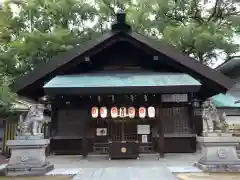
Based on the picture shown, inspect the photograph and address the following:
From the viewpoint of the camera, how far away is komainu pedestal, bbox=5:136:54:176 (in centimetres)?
792

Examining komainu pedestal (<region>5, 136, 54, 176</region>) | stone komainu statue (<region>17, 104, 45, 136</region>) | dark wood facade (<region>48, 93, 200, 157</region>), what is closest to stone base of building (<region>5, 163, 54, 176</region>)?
komainu pedestal (<region>5, 136, 54, 176</region>)

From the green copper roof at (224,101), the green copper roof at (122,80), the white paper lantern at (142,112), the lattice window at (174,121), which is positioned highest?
the green copper roof at (122,80)

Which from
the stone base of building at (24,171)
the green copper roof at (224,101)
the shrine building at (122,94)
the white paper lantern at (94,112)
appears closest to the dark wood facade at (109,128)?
the shrine building at (122,94)

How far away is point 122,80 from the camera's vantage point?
10430 mm

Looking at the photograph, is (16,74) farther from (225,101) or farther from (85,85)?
(225,101)

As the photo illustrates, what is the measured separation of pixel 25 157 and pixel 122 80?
15.1ft

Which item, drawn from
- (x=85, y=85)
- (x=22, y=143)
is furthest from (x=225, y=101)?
(x=22, y=143)

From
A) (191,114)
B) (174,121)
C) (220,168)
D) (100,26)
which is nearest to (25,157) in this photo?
(220,168)

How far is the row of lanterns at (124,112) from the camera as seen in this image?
11789 millimetres

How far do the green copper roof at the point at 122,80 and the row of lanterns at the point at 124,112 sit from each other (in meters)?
1.58

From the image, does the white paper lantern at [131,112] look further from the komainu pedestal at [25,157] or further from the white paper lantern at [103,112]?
the komainu pedestal at [25,157]

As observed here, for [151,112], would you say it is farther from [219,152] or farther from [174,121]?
[219,152]

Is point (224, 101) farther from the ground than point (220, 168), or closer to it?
farther from the ground

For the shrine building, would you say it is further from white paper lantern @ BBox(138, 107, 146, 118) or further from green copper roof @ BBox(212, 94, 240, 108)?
green copper roof @ BBox(212, 94, 240, 108)
